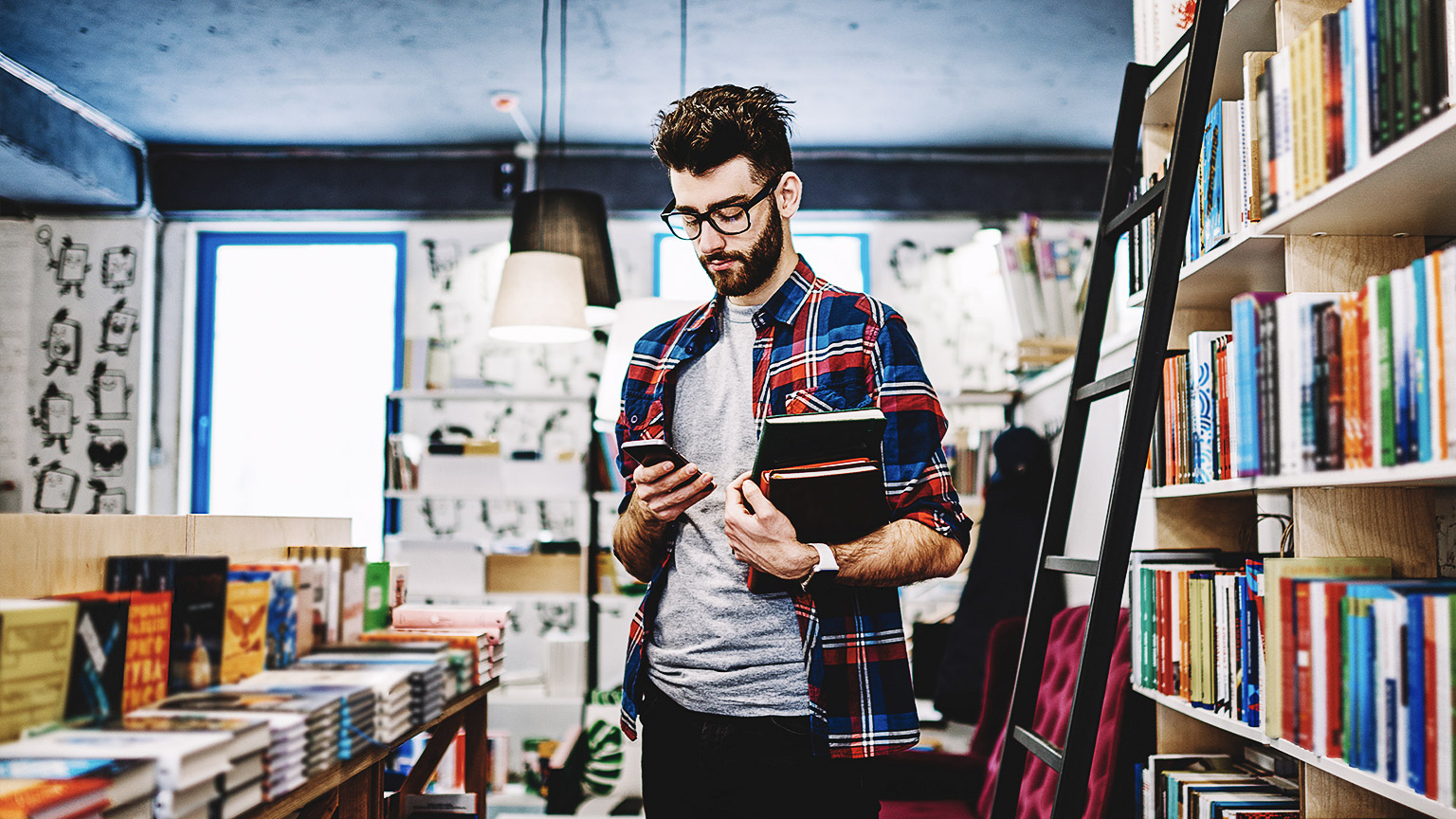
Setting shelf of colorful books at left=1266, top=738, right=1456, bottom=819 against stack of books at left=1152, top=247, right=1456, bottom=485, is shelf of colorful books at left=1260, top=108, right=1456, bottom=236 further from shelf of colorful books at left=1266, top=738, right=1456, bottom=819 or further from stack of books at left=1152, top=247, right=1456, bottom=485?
shelf of colorful books at left=1266, top=738, right=1456, bottom=819

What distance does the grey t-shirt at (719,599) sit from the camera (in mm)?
1326

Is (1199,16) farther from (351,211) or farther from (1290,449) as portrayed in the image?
(351,211)

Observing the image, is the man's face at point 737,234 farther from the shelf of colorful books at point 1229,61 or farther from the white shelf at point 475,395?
the white shelf at point 475,395

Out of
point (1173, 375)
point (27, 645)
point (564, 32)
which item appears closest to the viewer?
point (27, 645)

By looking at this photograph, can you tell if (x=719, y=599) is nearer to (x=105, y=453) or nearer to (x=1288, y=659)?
(x=1288, y=659)

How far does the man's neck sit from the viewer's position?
4.94 feet

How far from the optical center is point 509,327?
300cm

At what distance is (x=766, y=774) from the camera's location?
1.31m

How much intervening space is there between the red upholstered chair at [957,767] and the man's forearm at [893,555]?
1.41 meters

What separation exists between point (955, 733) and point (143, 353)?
14.9 feet

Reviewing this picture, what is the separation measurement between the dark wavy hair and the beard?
75 mm

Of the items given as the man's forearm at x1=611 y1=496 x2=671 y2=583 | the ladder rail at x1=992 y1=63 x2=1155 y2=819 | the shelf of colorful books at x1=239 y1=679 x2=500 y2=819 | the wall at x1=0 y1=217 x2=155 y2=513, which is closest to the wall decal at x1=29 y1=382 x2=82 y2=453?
the wall at x1=0 y1=217 x2=155 y2=513

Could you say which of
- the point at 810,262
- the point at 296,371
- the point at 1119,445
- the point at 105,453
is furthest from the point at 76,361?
the point at 1119,445

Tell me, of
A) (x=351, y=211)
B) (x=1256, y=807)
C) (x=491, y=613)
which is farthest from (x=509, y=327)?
(x=351, y=211)
